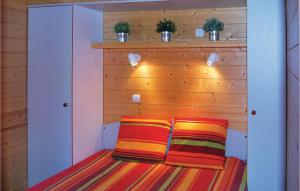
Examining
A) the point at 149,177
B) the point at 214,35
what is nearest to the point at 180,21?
the point at 214,35

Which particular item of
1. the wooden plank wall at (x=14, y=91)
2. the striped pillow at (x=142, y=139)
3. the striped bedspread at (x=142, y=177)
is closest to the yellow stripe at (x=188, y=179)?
the striped bedspread at (x=142, y=177)

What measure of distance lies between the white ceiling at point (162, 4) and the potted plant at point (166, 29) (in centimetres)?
16

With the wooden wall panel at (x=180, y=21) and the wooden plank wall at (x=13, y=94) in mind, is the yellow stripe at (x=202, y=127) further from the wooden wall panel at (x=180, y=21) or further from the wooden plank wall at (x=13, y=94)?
the wooden plank wall at (x=13, y=94)

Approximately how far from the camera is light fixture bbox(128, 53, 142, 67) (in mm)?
3775

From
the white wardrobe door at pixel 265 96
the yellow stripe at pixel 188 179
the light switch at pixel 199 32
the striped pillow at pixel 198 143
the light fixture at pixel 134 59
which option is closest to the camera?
the yellow stripe at pixel 188 179

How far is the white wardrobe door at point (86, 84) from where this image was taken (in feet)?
11.9

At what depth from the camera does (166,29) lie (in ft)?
11.7

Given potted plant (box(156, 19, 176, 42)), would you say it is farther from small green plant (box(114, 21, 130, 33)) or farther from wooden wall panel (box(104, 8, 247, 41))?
small green plant (box(114, 21, 130, 33))

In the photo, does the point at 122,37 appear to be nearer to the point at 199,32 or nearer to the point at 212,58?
the point at 199,32

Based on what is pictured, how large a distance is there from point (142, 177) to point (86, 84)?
1167mm

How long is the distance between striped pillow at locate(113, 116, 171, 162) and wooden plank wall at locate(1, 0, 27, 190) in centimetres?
92

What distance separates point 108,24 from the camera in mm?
3988

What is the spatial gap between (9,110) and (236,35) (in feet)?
7.10

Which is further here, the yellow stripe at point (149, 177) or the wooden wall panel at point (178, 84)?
the wooden wall panel at point (178, 84)
